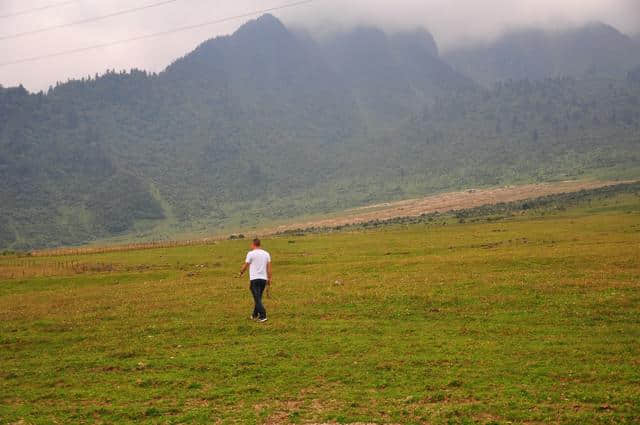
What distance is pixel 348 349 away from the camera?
19.7 metres

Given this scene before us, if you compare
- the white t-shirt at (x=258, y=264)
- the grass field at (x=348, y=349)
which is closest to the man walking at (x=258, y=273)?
the white t-shirt at (x=258, y=264)

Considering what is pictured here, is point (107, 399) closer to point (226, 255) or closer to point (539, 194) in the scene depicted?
point (226, 255)

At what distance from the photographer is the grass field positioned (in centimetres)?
1493

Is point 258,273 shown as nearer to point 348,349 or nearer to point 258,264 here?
point 258,264

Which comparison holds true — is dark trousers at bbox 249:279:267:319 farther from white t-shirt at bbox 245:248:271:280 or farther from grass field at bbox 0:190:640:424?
grass field at bbox 0:190:640:424

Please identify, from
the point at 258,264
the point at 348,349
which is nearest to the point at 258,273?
the point at 258,264

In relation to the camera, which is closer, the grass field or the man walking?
the grass field

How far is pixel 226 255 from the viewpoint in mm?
64000

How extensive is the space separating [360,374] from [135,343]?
950 centimetres

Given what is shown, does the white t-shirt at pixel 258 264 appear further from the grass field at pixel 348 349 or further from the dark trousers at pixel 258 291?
the grass field at pixel 348 349

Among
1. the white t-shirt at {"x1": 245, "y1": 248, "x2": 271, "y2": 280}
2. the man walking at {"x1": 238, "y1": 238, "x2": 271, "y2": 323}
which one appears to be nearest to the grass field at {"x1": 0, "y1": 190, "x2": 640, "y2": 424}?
the man walking at {"x1": 238, "y1": 238, "x2": 271, "y2": 323}

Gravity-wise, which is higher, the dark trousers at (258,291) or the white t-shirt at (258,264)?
the white t-shirt at (258,264)

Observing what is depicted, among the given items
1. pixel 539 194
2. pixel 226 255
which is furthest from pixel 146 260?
pixel 539 194

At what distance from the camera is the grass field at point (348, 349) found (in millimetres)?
14930
